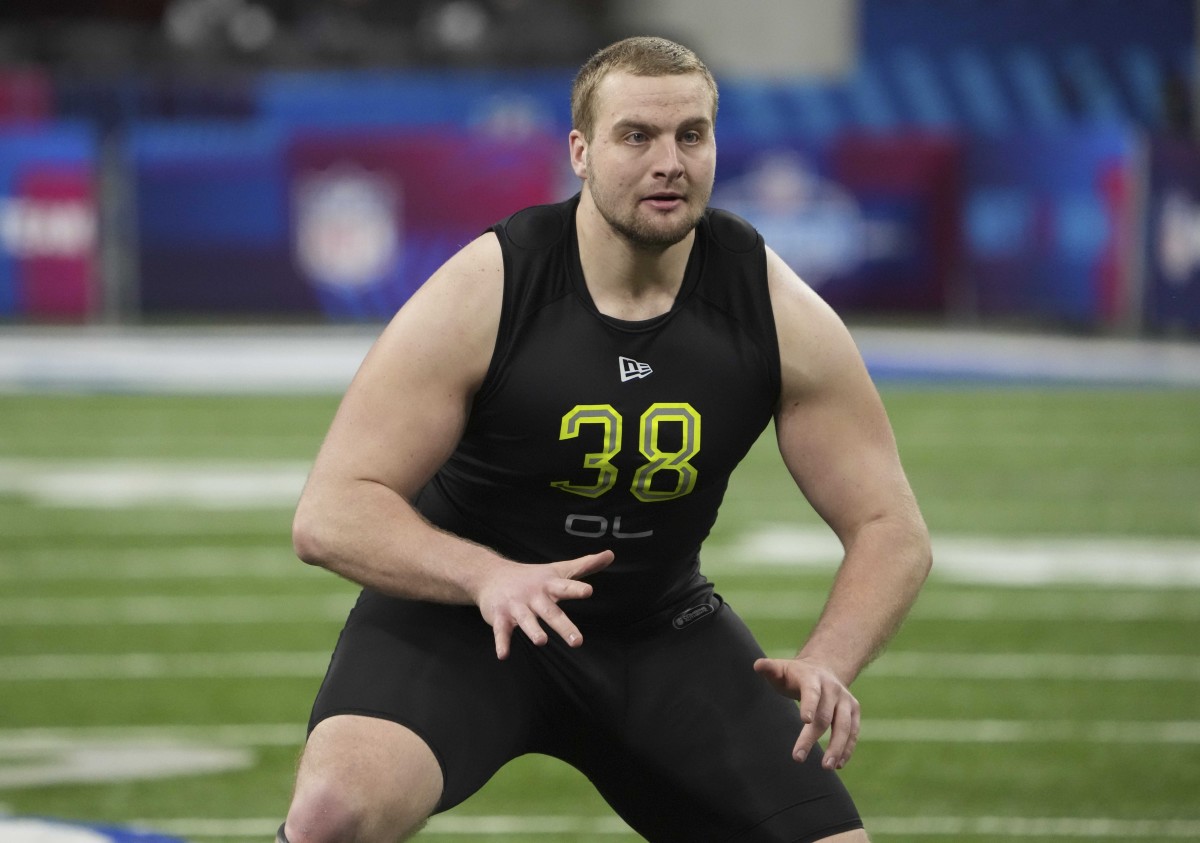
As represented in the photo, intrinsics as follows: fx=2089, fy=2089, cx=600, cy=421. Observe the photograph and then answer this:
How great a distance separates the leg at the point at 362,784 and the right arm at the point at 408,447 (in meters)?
0.26

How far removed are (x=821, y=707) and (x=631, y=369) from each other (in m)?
0.76

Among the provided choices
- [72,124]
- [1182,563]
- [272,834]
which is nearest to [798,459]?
[272,834]

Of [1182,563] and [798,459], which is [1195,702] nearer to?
[1182,563]

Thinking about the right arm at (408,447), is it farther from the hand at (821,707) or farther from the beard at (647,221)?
the hand at (821,707)

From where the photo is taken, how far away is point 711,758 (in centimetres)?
384

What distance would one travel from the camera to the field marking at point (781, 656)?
7.32 metres

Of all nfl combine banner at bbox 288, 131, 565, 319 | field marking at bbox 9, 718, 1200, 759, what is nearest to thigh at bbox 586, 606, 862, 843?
field marking at bbox 9, 718, 1200, 759

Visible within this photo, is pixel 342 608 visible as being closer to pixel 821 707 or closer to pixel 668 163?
pixel 668 163

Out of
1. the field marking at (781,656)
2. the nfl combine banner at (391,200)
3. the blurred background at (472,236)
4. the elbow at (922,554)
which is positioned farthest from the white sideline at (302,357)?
the elbow at (922,554)

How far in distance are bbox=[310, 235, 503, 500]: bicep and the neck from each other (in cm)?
26

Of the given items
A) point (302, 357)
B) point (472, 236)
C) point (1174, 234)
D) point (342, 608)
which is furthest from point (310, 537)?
point (472, 236)

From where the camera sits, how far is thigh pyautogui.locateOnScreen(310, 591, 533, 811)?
12.1 ft

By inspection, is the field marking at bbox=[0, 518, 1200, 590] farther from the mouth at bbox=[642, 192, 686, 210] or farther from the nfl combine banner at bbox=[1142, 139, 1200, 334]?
the nfl combine banner at bbox=[1142, 139, 1200, 334]

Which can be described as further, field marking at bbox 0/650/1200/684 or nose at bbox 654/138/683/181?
field marking at bbox 0/650/1200/684
